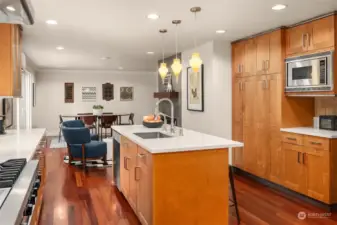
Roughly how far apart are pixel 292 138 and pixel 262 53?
1.42 meters

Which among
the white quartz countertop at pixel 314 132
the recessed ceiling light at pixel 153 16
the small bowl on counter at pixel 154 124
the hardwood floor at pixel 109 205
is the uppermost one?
the recessed ceiling light at pixel 153 16

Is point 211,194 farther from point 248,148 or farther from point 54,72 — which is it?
point 54,72

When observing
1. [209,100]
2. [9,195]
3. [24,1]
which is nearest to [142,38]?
[209,100]

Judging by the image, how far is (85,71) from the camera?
11.0 metres

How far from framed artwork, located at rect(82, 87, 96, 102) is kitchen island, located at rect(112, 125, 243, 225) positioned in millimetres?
8494

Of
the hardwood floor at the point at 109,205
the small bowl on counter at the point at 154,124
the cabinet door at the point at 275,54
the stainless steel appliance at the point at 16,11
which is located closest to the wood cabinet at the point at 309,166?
the hardwood floor at the point at 109,205

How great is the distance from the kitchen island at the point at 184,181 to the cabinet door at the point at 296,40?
2.00 metres

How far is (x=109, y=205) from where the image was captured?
3766 mm

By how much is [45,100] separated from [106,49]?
5332mm

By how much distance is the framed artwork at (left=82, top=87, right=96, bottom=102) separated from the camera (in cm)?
1101

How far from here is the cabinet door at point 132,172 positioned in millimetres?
3281

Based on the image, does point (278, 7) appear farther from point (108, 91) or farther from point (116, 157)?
point (108, 91)

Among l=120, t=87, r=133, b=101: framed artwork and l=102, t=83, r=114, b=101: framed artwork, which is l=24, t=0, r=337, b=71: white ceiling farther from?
l=120, t=87, r=133, b=101: framed artwork

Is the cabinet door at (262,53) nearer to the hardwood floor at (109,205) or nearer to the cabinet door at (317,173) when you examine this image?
the cabinet door at (317,173)
